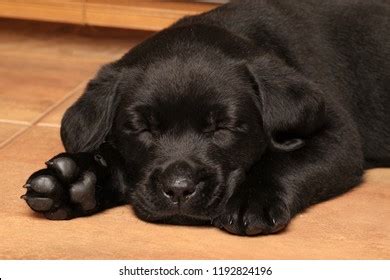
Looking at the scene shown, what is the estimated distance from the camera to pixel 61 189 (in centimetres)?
274

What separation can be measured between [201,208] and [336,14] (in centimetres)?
146

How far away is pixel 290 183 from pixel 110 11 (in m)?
3.16

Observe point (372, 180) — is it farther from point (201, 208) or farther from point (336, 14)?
point (201, 208)

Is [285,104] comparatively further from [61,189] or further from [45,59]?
[45,59]

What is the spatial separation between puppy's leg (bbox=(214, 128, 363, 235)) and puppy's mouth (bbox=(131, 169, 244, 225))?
0.04 metres

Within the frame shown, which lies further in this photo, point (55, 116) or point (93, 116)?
point (55, 116)

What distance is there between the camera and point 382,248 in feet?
8.89

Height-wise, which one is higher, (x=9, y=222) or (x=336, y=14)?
(x=336, y=14)

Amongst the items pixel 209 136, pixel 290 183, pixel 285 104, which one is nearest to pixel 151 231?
pixel 209 136

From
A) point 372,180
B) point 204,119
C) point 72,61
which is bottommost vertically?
point 72,61

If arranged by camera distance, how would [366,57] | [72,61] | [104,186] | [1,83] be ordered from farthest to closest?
[72,61] → [1,83] → [366,57] → [104,186]

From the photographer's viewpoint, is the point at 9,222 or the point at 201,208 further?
Answer: the point at 9,222

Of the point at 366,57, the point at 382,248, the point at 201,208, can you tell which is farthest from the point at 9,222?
the point at 366,57

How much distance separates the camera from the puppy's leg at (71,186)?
107 inches
